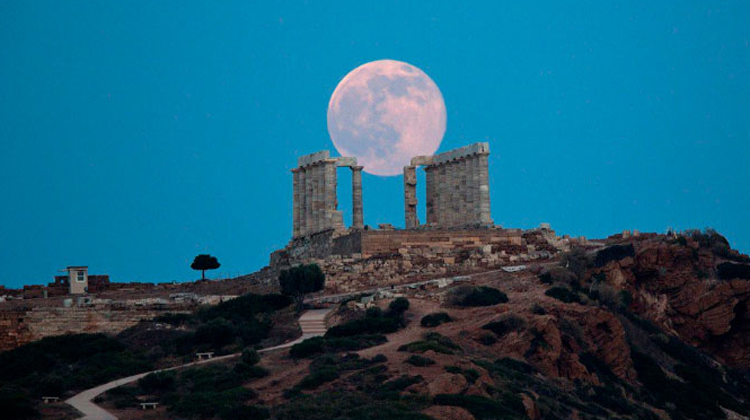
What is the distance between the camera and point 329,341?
39.1 metres

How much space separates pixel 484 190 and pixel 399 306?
2068cm

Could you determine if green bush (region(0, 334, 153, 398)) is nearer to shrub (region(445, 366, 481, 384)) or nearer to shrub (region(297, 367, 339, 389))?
shrub (region(297, 367, 339, 389))

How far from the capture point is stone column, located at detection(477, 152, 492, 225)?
6431cm

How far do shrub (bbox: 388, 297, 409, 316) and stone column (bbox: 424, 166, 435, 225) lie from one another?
2301cm

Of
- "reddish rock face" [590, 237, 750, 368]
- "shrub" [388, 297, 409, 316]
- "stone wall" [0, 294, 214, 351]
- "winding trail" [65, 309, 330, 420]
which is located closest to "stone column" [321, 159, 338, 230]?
"stone wall" [0, 294, 214, 351]

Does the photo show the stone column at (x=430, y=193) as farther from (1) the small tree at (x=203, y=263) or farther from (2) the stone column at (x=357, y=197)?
(1) the small tree at (x=203, y=263)

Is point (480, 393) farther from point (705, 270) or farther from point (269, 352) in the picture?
point (705, 270)

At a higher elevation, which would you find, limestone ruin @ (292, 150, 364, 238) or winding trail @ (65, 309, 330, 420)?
limestone ruin @ (292, 150, 364, 238)

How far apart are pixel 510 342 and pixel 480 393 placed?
7.15 m

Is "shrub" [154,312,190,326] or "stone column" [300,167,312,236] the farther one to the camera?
"stone column" [300,167,312,236]

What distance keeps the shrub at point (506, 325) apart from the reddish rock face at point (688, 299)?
12.0 meters

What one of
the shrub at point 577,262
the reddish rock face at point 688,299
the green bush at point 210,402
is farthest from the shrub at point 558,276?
the green bush at point 210,402

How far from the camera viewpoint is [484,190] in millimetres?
64500

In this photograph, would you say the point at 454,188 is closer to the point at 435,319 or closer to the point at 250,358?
the point at 435,319
